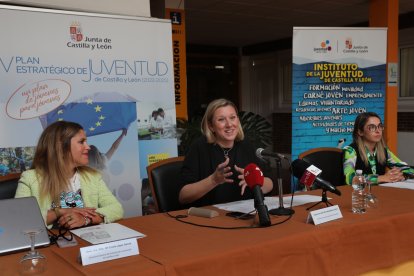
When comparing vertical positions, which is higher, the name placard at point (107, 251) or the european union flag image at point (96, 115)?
the european union flag image at point (96, 115)

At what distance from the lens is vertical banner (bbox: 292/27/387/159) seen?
464 centimetres

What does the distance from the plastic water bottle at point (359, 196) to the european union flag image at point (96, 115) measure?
175cm

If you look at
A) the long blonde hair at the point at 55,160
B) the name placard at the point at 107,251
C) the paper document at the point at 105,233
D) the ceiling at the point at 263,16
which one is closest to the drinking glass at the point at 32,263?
the name placard at the point at 107,251

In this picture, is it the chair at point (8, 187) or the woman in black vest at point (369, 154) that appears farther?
the woman in black vest at point (369, 154)

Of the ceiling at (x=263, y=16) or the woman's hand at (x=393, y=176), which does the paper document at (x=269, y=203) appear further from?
the ceiling at (x=263, y=16)

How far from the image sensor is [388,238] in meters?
1.82

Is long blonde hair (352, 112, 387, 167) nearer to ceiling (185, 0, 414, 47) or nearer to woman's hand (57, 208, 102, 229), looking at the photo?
woman's hand (57, 208, 102, 229)

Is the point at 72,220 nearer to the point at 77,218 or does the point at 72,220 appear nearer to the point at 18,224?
the point at 77,218

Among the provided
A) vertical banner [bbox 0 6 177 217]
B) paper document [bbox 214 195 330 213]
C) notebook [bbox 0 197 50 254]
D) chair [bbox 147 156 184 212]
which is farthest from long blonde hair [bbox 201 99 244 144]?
notebook [bbox 0 197 50 254]

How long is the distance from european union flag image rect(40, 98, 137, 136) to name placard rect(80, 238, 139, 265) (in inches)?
70.8

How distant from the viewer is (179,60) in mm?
4875

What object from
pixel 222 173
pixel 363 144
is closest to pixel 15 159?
pixel 222 173

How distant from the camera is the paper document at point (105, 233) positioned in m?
1.56

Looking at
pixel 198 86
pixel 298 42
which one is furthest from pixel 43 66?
pixel 198 86
